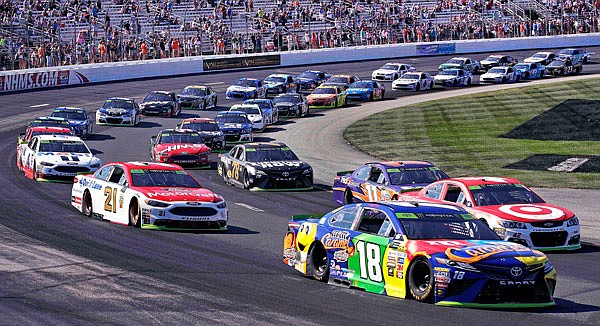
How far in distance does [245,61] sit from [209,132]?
3332 cm

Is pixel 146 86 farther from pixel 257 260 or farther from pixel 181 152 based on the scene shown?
pixel 257 260

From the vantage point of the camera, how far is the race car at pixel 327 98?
58550 mm

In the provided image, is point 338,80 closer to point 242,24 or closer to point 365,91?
point 365,91

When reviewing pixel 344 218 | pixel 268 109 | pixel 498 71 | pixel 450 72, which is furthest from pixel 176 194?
pixel 498 71

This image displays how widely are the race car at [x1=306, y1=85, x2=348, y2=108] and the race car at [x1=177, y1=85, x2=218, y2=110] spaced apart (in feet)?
18.1

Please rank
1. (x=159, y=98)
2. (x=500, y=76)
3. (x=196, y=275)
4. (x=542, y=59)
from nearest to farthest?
1. (x=196, y=275)
2. (x=159, y=98)
3. (x=500, y=76)
4. (x=542, y=59)

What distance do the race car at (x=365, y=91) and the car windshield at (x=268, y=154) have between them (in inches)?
1144

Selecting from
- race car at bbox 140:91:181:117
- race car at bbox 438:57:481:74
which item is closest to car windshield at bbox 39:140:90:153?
race car at bbox 140:91:181:117

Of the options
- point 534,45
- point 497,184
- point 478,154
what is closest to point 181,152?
point 478,154

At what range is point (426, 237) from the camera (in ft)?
46.6

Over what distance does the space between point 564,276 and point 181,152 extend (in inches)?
825

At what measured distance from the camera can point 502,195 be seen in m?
20.6

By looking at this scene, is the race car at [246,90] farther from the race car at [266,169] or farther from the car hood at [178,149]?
the race car at [266,169]

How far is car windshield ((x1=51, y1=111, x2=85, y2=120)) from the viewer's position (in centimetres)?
4362
